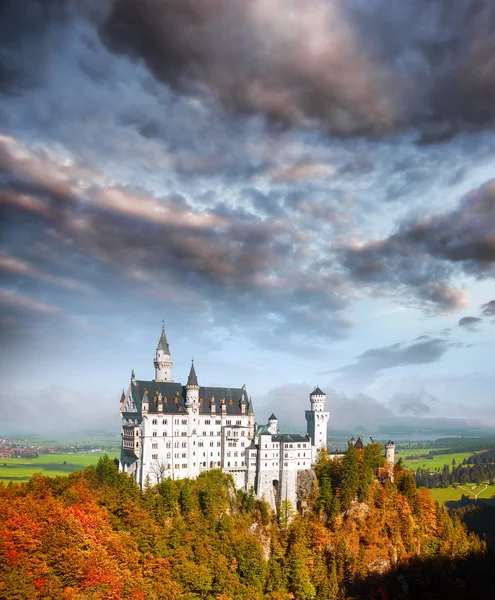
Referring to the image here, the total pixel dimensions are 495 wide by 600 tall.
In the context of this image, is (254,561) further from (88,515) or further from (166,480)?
(88,515)

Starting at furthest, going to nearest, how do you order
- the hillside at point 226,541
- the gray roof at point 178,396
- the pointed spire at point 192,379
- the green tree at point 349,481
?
the pointed spire at point 192,379, the green tree at point 349,481, the gray roof at point 178,396, the hillside at point 226,541

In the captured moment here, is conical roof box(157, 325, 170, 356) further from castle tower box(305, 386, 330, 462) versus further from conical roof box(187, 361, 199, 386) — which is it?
castle tower box(305, 386, 330, 462)

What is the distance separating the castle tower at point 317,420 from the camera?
101688 mm

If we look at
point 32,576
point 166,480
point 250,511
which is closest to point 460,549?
point 250,511

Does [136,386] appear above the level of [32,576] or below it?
above

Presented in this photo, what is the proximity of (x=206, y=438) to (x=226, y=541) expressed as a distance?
18532 millimetres

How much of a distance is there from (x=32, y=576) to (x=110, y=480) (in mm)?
23921

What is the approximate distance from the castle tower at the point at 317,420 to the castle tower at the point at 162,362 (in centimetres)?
2758

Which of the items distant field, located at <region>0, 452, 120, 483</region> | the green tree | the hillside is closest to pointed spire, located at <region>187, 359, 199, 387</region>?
the hillside

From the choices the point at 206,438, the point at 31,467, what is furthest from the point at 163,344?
the point at 31,467

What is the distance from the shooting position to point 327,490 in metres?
93.2

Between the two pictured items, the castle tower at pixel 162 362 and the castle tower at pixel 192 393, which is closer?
the castle tower at pixel 192 393

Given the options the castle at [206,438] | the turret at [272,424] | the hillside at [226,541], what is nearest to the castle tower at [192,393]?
the castle at [206,438]

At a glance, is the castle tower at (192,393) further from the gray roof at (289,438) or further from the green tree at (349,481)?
the green tree at (349,481)
